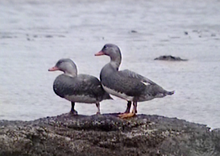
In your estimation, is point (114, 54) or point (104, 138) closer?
point (104, 138)

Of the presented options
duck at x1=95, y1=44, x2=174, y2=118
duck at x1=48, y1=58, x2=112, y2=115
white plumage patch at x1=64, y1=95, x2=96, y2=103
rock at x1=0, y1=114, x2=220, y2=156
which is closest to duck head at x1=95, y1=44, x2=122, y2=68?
duck at x1=95, y1=44, x2=174, y2=118

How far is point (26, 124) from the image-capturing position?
4727 mm

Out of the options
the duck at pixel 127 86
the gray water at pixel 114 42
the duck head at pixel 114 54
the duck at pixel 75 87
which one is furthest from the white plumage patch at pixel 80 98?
the gray water at pixel 114 42

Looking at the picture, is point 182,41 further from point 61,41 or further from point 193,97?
point 193,97

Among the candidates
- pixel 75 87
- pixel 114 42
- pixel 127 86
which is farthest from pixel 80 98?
pixel 114 42

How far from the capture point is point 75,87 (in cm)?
486

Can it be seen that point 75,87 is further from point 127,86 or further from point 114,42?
point 114,42

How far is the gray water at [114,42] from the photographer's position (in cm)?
676

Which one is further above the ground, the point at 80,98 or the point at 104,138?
the point at 80,98

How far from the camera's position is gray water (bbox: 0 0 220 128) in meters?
6.76

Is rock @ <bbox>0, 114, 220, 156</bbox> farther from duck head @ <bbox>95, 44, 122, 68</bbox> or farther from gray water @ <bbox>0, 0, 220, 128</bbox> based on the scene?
gray water @ <bbox>0, 0, 220, 128</bbox>

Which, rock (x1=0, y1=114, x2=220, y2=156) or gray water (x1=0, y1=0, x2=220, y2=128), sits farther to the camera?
gray water (x1=0, y1=0, x2=220, y2=128)

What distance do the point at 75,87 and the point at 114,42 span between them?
6.38 m

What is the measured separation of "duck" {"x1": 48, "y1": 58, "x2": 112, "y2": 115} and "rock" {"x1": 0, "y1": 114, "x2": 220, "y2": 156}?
179 millimetres
